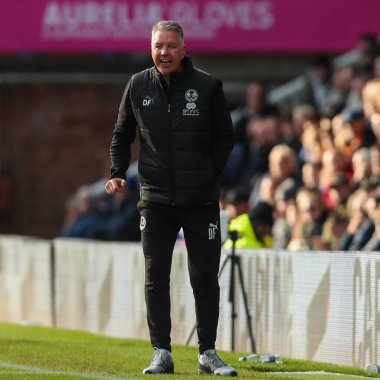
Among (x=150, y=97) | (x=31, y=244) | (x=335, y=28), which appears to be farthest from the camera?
(x=335, y=28)

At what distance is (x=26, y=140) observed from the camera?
26.9 m

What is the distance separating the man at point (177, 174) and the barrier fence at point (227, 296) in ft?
6.64

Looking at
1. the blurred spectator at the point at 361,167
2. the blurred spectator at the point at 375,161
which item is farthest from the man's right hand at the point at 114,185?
the blurred spectator at the point at 361,167

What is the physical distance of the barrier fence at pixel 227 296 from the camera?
1218cm

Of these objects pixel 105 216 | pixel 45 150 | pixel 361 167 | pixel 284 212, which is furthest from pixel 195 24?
pixel 361 167

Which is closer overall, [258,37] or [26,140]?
[258,37]

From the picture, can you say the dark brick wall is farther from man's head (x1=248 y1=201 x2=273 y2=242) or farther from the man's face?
the man's face

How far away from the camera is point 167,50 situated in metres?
10.0

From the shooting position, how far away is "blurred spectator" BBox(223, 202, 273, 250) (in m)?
15.0

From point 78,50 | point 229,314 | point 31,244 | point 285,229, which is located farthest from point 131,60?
point 229,314

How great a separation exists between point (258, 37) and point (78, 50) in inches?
106

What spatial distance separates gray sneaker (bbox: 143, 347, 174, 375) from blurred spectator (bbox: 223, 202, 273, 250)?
12.3 feet

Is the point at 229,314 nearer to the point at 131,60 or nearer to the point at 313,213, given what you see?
the point at 313,213

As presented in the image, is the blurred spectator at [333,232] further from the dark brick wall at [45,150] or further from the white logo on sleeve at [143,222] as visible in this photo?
the dark brick wall at [45,150]
